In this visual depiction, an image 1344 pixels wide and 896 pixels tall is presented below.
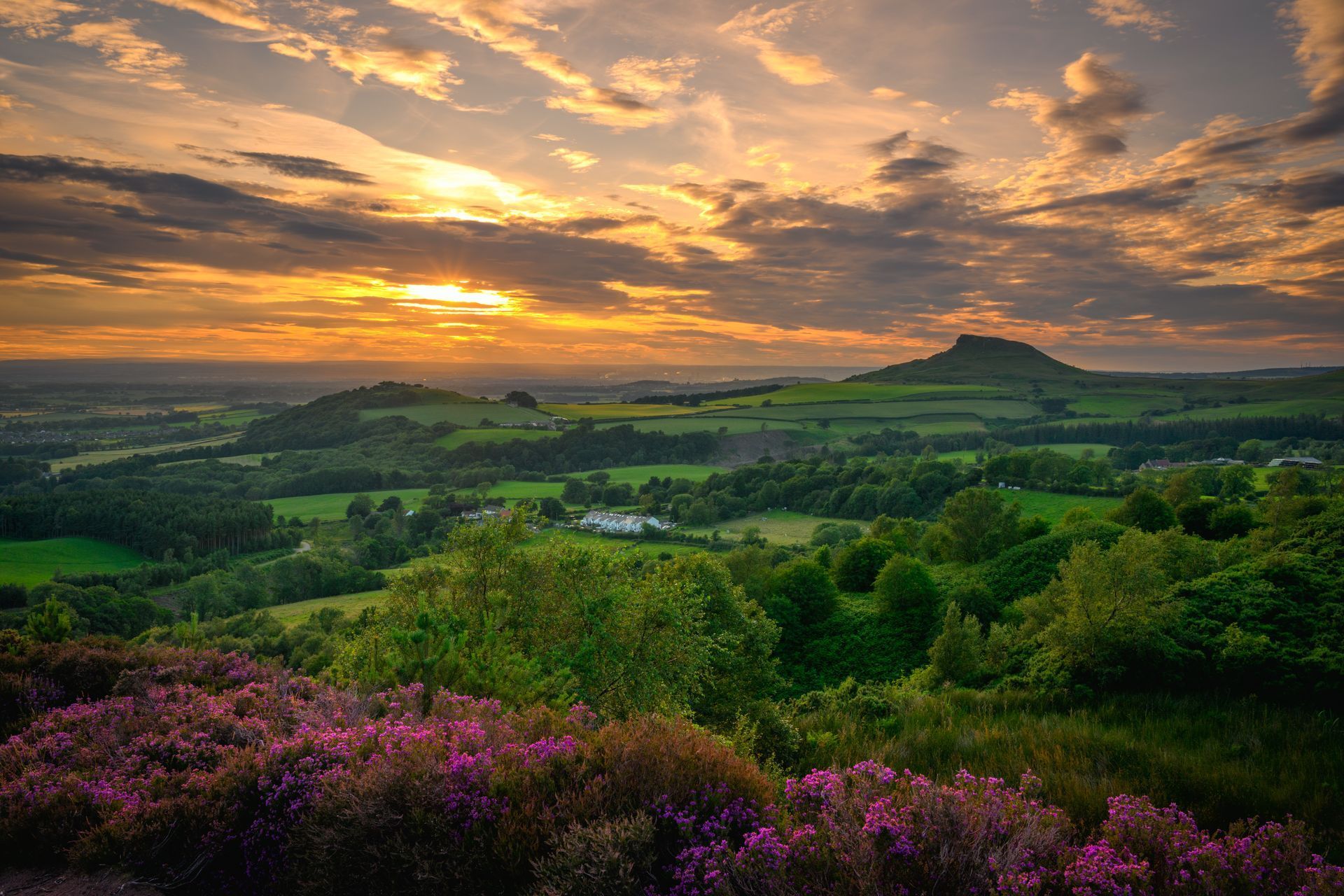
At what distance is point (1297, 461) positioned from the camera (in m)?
101

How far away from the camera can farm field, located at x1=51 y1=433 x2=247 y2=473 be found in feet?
492

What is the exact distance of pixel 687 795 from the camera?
18.6ft

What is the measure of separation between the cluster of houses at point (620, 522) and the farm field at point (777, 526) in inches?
195

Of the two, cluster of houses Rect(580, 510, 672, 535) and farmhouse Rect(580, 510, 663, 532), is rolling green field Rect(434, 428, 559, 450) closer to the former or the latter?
farmhouse Rect(580, 510, 663, 532)

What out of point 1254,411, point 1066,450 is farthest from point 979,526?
point 1254,411

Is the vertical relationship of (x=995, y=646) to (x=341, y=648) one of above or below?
below

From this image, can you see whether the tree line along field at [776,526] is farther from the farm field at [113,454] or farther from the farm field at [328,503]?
the farm field at [113,454]

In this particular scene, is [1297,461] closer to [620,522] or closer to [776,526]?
[776,526]

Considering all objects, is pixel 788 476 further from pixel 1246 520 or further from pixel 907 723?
pixel 907 723

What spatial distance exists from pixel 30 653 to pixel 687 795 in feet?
45.0

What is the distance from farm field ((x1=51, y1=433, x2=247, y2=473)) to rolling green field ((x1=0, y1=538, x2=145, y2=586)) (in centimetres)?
6604

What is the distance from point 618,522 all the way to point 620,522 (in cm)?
A: 56

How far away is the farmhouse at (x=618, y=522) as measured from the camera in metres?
97.2

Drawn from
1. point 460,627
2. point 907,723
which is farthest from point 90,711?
point 907,723
